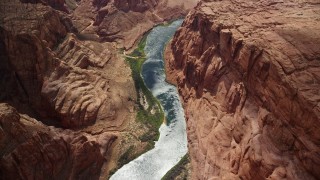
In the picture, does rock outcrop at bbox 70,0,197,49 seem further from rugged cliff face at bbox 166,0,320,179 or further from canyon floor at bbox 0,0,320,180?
rugged cliff face at bbox 166,0,320,179

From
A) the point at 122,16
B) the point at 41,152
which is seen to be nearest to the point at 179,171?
the point at 41,152

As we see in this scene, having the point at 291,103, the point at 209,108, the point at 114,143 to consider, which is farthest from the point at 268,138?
the point at 114,143

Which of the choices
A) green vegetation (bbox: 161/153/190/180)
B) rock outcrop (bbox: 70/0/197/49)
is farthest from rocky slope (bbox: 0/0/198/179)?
rock outcrop (bbox: 70/0/197/49)

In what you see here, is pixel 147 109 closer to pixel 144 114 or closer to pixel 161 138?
pixel 144 114

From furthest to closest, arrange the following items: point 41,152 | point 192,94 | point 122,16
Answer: point 122,16 → point 192,94 → point 41,152

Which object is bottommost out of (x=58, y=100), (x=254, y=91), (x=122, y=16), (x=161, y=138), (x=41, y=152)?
(x=161, y=138)

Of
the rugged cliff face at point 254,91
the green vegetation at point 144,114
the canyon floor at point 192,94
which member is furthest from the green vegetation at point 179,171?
the green vegetation at point 144,114

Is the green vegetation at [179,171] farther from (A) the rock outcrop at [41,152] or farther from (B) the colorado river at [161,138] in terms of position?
(A) the rock outcrop at [41,152]
